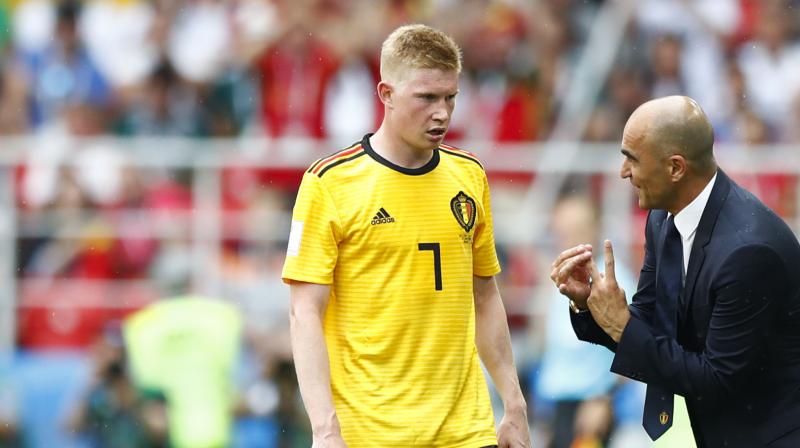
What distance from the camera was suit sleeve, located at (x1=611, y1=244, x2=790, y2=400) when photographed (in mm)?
5270

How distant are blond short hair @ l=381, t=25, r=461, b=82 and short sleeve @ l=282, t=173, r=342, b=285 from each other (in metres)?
0.52

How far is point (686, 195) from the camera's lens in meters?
5.50

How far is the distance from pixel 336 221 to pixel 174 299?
5891mm

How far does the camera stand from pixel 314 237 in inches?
219

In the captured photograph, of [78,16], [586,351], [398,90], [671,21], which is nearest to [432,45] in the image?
[398,90]

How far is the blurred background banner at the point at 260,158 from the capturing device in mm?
11094

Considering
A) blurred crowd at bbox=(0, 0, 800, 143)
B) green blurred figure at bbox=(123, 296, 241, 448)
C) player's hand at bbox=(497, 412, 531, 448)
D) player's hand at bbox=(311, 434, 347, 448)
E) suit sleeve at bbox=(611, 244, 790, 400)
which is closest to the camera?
suit sleeve at bbox=(611, 244, 790, 400)

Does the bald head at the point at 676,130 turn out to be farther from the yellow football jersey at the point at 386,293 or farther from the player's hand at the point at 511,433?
the player's hand at the point at 511,433

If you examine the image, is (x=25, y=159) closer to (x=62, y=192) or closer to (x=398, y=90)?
(x=62, y=192)

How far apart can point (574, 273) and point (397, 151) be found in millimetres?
816

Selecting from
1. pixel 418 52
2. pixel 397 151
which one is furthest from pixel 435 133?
pixel 418 52

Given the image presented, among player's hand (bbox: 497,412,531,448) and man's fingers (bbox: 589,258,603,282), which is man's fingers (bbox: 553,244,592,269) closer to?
man's fingers (bbox: 589,258,603,282)

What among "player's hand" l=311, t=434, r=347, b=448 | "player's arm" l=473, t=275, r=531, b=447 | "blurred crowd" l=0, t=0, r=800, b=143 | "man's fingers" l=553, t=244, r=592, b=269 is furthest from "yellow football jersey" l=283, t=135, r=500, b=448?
"blurred crowd" l=0, t=0, r=800, b=143

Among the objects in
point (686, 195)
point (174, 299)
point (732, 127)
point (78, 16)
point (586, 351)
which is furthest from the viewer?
point (78, 16)
